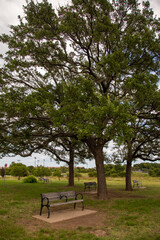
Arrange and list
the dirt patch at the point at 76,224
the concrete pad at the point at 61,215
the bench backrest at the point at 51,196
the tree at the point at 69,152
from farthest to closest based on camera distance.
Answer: the tree at the point at 69,152 < the bench backrest at the point at 51,196 < the concrete pad at the point at 61,215 < the dirt patch at the point at 76,224

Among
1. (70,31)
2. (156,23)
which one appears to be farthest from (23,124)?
(156,23)

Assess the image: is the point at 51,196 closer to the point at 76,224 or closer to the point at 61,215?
the point at 61,215

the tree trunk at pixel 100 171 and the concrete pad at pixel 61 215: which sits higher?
the tree trunk at pixel 100 171

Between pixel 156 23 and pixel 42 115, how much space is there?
10068mm

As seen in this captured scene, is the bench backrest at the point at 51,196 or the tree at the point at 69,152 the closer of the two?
the bench backrest at the point at 51,196

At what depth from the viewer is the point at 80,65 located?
48.3 ft

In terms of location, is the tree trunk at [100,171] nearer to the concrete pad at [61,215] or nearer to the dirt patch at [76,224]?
the concrete pad at [61,215]

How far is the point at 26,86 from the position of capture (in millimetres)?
15812

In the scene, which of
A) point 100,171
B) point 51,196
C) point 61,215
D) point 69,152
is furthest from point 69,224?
point 69,152

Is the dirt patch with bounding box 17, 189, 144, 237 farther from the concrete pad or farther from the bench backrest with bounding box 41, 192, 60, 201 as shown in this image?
the bench backrest with bounding box 41, 192, 60, 201

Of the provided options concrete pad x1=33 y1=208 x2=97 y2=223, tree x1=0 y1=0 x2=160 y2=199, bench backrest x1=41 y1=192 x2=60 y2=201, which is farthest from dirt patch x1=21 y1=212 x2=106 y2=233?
tree x1=0 y1=0 x2=160 y2=199

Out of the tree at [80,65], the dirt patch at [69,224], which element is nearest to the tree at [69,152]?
the tree at [80,65]

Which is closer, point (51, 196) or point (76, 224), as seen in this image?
point (76, 224)

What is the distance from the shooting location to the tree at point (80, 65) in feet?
38.2
